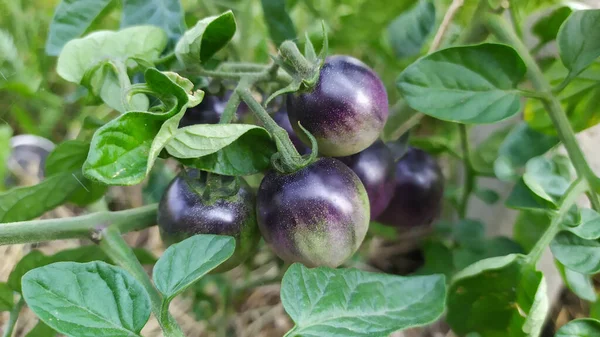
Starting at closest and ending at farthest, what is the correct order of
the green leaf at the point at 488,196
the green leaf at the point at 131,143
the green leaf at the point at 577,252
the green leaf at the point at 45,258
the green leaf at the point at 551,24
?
the green leaf at the point at 131,143 < the green leaf at the point at 577,252 < the green leaf at the point at 45,258 < the green leaf at the point at 551,24 < the green leaf at the point at 488,196

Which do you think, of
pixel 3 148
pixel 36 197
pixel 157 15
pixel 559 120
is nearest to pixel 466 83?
pixel 559 120

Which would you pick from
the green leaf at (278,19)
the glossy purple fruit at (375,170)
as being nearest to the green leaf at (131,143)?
the glossy purple fruit at (375,170)

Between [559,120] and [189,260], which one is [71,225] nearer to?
[189,260]

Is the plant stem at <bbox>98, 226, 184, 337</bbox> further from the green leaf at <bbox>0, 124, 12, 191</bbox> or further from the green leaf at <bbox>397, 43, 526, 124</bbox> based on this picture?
the green leaf at <bbox>0, 124, 12, 191</bbox>

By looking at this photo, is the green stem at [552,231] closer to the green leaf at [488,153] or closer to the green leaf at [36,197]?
the green leaf at [488,153]

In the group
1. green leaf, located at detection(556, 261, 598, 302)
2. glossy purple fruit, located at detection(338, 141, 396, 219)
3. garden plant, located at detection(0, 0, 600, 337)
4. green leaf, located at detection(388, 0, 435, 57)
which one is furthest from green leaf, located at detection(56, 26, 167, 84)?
green leaf, located at detection(556, 261, 598, 302)

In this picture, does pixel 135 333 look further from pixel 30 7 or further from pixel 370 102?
pixel 30 7

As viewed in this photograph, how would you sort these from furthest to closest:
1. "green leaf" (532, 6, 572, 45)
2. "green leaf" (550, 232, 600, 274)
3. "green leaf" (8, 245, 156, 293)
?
"green leaf" (532, 6, 572, 45) < "green leaf" (8, 245, 156, 293) < "green leaf" (550, 232, 600, 274)
